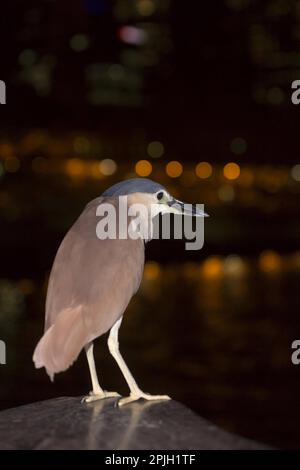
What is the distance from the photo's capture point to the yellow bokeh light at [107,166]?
303 feet

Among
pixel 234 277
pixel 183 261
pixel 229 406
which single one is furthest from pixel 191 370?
pixel 183 261

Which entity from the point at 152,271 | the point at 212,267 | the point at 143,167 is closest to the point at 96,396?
the point at 152,271

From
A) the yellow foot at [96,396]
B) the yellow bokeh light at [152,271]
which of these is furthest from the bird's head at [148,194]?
the yellow bokeh light at [152,271]

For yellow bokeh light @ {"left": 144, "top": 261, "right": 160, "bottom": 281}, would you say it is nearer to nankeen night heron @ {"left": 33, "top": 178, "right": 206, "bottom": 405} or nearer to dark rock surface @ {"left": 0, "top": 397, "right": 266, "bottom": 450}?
dark rock surface @ {"left": 0, "top": 397, "right": 266, "bottom": 450}

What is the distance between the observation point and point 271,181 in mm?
102188

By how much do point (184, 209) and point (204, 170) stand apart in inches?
3812

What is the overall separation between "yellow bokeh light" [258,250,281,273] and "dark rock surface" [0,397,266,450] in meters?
54.3

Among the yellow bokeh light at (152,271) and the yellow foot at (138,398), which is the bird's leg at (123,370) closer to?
the yellow foot at (138,398)

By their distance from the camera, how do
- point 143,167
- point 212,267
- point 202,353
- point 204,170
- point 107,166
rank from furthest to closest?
point 204,170 < point 143,167 < point 107,166 < point 212,267 < point 202,353

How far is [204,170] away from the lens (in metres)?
103

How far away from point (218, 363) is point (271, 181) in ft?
245

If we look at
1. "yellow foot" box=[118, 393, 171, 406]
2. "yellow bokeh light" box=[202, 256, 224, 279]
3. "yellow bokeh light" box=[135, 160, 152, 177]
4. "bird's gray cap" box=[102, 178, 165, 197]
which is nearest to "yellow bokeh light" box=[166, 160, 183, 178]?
"yellow bokeh light" box=[135, 160, 152, 177]

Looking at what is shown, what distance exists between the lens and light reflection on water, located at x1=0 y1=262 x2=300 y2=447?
76.6 ft

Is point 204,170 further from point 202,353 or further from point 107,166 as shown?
point 202,353
